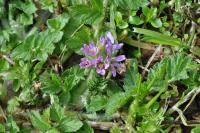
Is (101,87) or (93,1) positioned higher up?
(93,1)

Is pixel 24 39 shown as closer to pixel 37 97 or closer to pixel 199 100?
pixel 37 97

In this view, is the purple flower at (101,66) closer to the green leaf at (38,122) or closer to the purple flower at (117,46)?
the purple flower at (117,46)

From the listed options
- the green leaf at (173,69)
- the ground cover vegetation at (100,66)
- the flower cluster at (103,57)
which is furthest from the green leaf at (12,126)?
the green leaf at (173,69)

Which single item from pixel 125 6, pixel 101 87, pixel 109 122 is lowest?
pixel 109 122

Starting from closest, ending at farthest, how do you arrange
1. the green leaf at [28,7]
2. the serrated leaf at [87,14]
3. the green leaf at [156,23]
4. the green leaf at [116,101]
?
the green leaf at [116,101], the serrated leaf at [87,14], the green leaf at [156,23], the green leaf at [28,7]

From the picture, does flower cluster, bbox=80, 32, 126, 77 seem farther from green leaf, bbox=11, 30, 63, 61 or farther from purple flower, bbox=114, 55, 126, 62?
green leaf, bbox=11, 30, 63, 61

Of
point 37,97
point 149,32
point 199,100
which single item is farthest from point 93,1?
point 199,100

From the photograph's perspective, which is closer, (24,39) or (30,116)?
(30,116)
